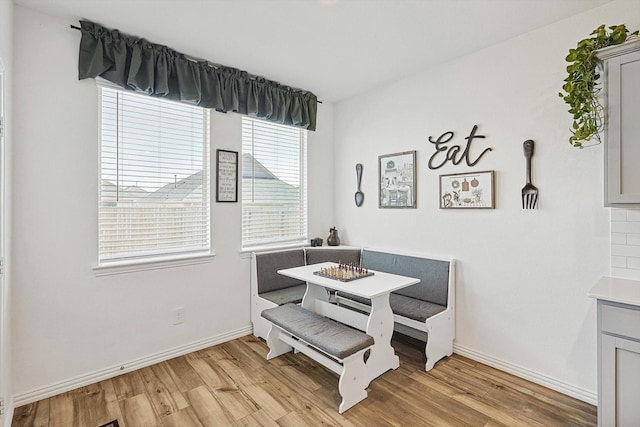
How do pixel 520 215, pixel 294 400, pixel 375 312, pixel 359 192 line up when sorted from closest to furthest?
pixel 294 400
pixel 375 312
pixel 520 215
pixel 359 192

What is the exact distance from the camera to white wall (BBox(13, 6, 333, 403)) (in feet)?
6.81

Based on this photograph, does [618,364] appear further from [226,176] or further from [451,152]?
[226,176]

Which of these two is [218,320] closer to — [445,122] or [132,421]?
[132,421]

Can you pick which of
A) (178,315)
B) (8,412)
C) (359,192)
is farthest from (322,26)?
(8,412)

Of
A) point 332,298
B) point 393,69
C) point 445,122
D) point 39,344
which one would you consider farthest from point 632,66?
point 39,344

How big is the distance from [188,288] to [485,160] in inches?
110

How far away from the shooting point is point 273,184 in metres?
3.51

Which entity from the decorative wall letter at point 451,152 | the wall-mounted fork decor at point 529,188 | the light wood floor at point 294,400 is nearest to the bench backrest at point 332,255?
the light wood floor at point 294,400

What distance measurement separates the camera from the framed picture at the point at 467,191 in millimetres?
2570

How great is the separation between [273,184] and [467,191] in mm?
1969

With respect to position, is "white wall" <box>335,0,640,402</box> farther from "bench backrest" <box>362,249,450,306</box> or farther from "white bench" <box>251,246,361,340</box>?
"white bench" <box>251,246,361,340</box>

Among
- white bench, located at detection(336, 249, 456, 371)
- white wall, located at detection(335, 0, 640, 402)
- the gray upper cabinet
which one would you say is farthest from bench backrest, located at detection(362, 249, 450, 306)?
the gray upper cabinet

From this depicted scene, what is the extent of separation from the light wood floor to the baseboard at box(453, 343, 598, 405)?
5 centimetres

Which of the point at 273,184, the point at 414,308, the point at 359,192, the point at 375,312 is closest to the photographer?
the point at 375,312
